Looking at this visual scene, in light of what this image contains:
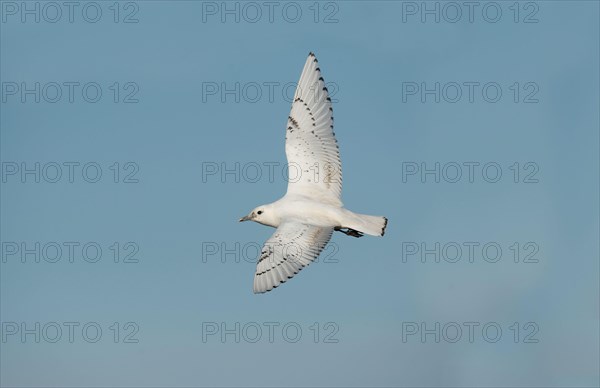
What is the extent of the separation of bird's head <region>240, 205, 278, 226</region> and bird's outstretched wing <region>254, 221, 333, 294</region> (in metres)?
1.59

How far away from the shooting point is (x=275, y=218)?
26094 millimetres

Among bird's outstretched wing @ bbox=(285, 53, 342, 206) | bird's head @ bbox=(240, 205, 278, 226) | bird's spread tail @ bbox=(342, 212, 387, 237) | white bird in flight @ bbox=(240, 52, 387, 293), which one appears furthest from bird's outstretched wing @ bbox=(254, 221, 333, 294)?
bird's outstretched wing @ bbox=(285, 53, 342, 206)

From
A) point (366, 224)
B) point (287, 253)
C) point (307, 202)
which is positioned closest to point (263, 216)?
point (307, 202)

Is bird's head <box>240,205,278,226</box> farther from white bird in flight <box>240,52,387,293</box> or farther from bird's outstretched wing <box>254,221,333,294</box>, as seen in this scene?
bird's outstretched wing <box>254,221,333,294</box>

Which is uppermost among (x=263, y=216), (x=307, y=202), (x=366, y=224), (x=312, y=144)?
(x=312, y=144)

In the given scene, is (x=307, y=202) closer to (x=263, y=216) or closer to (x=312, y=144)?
(x=263, y=216)

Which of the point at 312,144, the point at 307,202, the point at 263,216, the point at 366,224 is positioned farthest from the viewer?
the point at 312,144

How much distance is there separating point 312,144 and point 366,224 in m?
3.90

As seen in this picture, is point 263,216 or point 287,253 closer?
point 287,253

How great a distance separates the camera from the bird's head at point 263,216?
86.0ft

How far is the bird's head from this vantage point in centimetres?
2622

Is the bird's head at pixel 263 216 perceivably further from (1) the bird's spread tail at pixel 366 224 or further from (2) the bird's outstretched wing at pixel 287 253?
(1) the bird's spread tail at pixel 366 224

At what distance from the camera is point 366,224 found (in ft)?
82.5

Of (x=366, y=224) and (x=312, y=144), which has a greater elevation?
(x=312, y=144)
